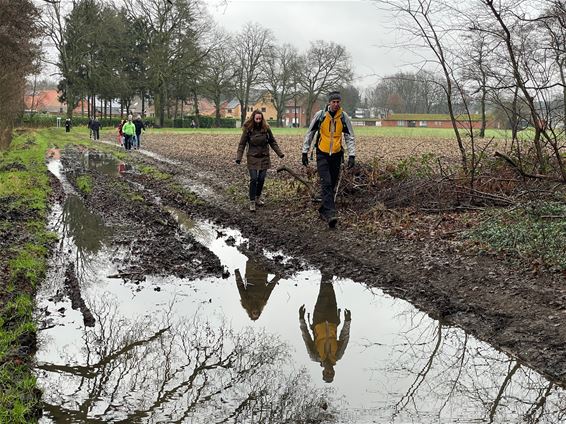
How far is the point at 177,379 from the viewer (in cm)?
424

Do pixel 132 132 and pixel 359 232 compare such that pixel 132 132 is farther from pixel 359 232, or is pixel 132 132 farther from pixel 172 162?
pixel 359 232

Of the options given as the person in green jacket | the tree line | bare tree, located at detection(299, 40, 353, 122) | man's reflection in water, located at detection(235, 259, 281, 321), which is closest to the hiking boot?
man's reflection in water, located at detection(235, 259, 281, 321)

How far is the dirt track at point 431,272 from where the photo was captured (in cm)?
490

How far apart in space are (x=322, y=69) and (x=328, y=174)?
6664cm

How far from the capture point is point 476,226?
7.76 meters

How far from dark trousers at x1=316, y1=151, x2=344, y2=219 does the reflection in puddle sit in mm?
2791

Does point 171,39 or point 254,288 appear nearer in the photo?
point 254,288

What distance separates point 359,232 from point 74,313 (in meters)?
4.47

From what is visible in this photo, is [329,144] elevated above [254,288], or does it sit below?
above

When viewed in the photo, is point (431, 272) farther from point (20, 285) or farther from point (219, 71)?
point (219, 71)

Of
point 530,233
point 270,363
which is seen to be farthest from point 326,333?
point 530,233

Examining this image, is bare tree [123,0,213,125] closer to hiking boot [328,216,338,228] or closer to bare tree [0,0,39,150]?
bare tree [0,0,39,150]

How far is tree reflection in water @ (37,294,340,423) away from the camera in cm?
378

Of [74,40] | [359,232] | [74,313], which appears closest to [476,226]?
[359,232]
